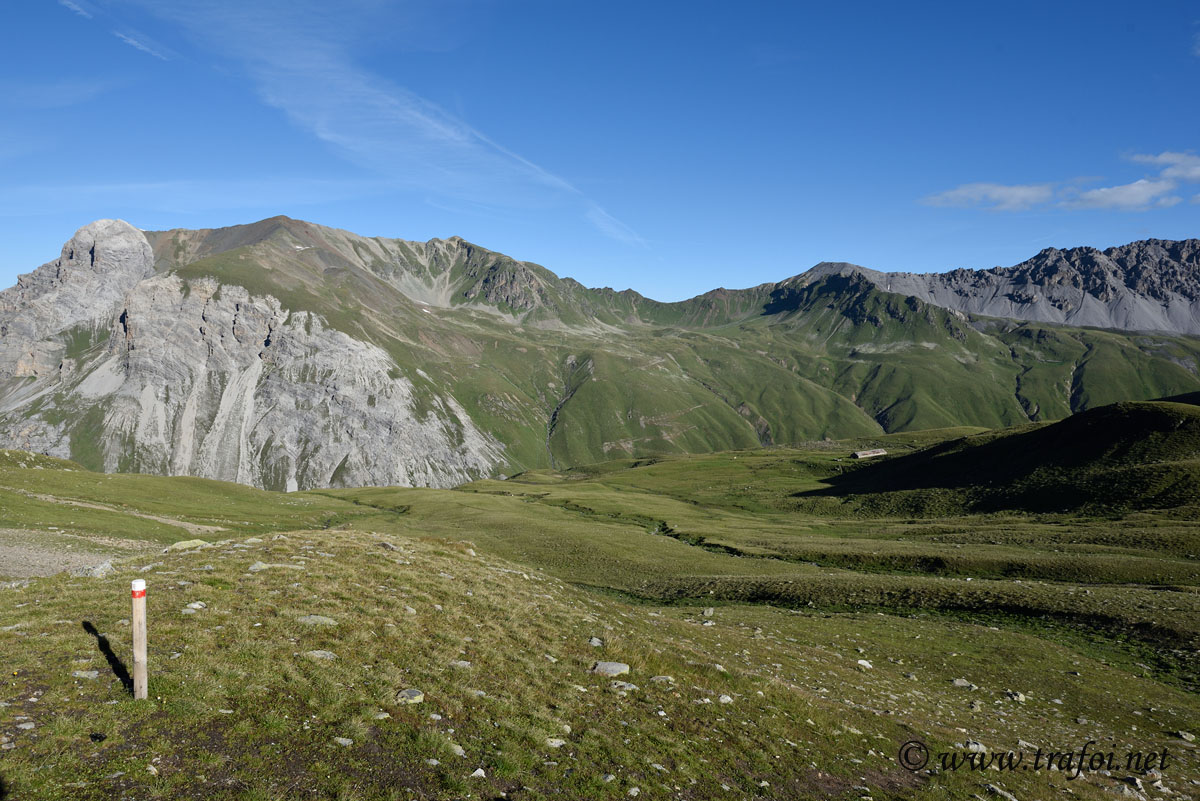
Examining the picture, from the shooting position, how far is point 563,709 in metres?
15.3

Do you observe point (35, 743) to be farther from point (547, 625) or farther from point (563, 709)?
point (547, 625)

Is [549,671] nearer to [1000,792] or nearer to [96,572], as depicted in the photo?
[1000,792]

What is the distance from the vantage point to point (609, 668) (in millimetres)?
18625

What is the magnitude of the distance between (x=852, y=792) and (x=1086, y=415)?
406 feet

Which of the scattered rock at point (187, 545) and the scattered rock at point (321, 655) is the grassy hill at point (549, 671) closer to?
the scattered rock at point (321, 655)

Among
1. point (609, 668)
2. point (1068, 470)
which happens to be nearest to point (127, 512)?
point (609, 668)

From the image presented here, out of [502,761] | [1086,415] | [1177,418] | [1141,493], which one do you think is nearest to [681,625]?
[502,761]

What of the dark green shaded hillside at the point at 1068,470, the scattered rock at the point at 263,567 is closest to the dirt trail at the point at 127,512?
the scattered rock at the point at 263,567

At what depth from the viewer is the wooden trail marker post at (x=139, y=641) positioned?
38.8 feet

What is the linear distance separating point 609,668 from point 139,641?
1241cm

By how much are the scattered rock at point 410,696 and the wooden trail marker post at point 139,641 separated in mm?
5244

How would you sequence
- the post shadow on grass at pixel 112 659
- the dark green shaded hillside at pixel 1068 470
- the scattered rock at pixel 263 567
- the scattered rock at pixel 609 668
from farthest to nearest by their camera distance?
the dark green shaded hillside at pixel 1068 470 < the scattered rock at pixel 263 567 < the scattered rock at pixel 609 668 < the post shadow on grass at pixel 112 659

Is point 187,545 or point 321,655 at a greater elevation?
point 321,655

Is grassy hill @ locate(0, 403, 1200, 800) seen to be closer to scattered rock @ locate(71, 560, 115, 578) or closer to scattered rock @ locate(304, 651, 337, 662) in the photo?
scattered rock @ locate(304, 651, 337, 662)
